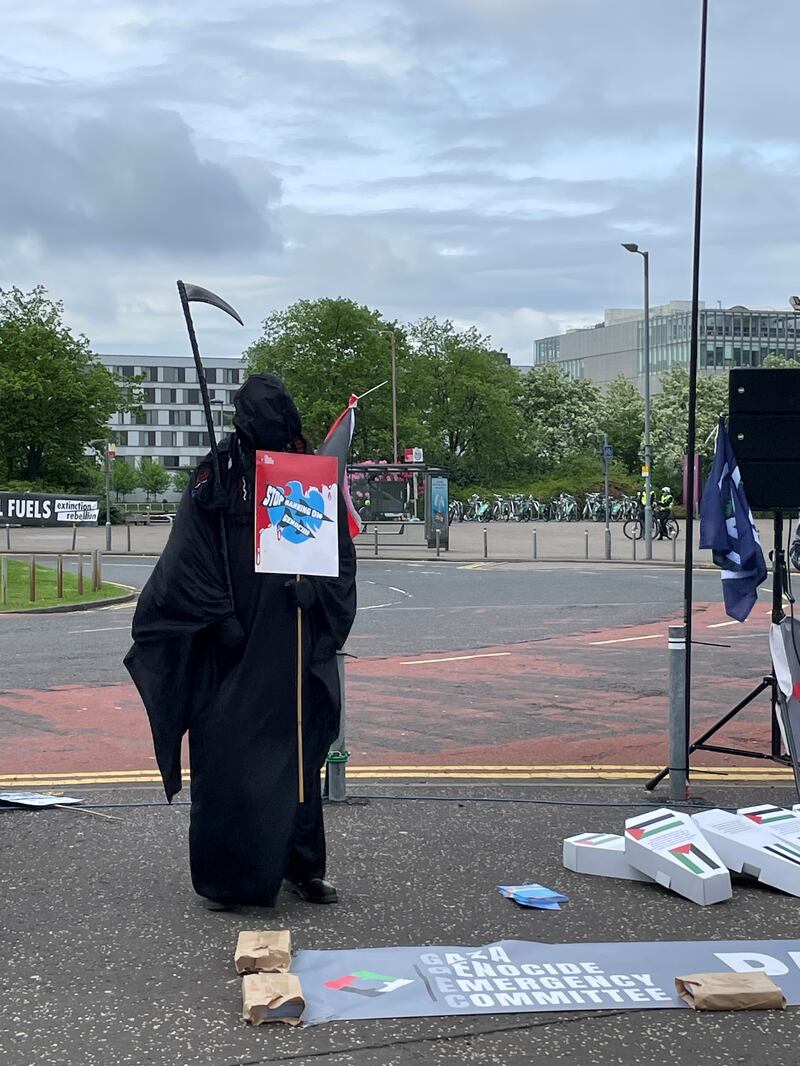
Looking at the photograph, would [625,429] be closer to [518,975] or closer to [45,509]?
[45,509]

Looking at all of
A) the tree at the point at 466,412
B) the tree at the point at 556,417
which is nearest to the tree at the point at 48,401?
the tree at the point at 466,412

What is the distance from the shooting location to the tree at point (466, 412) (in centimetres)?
8412

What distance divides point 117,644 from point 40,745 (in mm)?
6485

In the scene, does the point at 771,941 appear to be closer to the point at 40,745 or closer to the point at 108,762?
the point at 108,762

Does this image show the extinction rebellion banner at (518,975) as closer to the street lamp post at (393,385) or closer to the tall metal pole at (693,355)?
the tall metal pole at (693,355)

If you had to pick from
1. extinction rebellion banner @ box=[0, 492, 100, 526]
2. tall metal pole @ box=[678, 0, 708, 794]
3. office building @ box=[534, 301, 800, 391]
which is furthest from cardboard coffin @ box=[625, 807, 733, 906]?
office building @ box=[534, 301, 800, 391]

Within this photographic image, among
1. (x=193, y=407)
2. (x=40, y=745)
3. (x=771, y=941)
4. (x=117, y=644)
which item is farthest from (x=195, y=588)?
(x=193, y=407)

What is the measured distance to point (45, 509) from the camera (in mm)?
35156

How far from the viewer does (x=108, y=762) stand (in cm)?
835

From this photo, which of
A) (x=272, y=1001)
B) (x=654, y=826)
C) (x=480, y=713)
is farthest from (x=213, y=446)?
(x=480, y=713)

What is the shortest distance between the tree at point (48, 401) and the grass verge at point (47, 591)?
148 feet

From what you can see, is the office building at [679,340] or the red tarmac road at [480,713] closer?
the red tarmac road at [480,713]

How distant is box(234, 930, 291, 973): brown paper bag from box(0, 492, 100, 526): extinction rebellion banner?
30700 mm

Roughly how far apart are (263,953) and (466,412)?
81313mm
